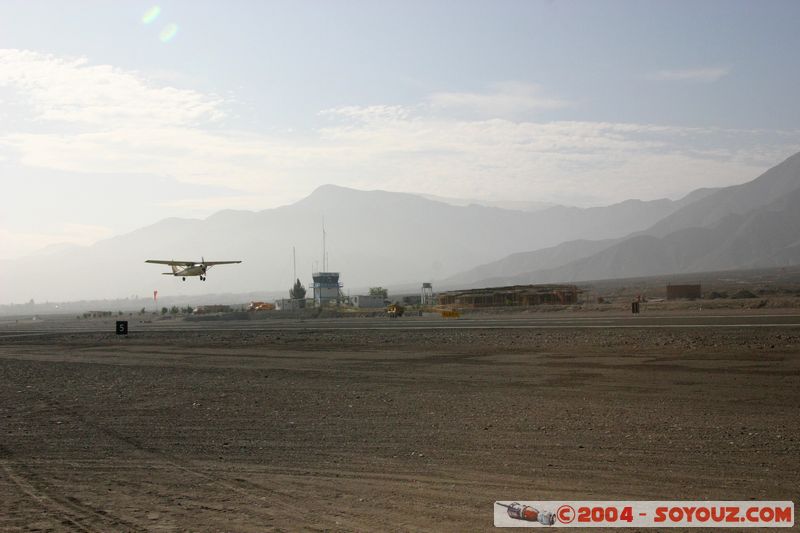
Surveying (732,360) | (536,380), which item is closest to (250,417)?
(536,380)

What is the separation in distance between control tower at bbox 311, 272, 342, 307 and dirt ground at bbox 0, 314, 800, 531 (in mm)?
76541

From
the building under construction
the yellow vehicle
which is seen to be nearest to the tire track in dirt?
the yellow vehicle

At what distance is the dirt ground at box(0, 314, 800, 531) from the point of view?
10352 millimetres

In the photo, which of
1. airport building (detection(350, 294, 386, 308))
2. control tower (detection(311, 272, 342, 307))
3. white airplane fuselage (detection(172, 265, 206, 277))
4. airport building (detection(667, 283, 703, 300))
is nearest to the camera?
white airplane fuselage (detection(172, 265, 206, 277))

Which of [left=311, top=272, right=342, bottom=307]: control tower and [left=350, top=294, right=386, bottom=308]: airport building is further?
[left=311, top=272, right=342, bottom=307]: control tower

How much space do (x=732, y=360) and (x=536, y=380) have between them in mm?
7899

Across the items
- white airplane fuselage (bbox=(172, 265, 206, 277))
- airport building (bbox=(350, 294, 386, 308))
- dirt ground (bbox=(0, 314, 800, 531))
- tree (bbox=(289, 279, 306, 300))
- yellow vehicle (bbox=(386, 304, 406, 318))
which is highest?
white airplane fuselage (bbox=(172, 265, 206, 277))

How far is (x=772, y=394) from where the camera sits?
1888 cm

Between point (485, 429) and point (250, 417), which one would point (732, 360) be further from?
point (250, 417)

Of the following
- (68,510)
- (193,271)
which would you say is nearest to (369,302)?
(193,271)

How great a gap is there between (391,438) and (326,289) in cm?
9555

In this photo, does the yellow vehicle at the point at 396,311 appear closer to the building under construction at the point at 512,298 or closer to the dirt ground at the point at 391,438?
the building under construction at the point at 512,298

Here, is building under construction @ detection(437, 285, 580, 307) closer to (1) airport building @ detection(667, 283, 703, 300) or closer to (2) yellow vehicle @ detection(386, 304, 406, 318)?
(1) airport building @ detection(667, 283, 703, 300)

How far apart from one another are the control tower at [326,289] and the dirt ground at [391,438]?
76.5m
